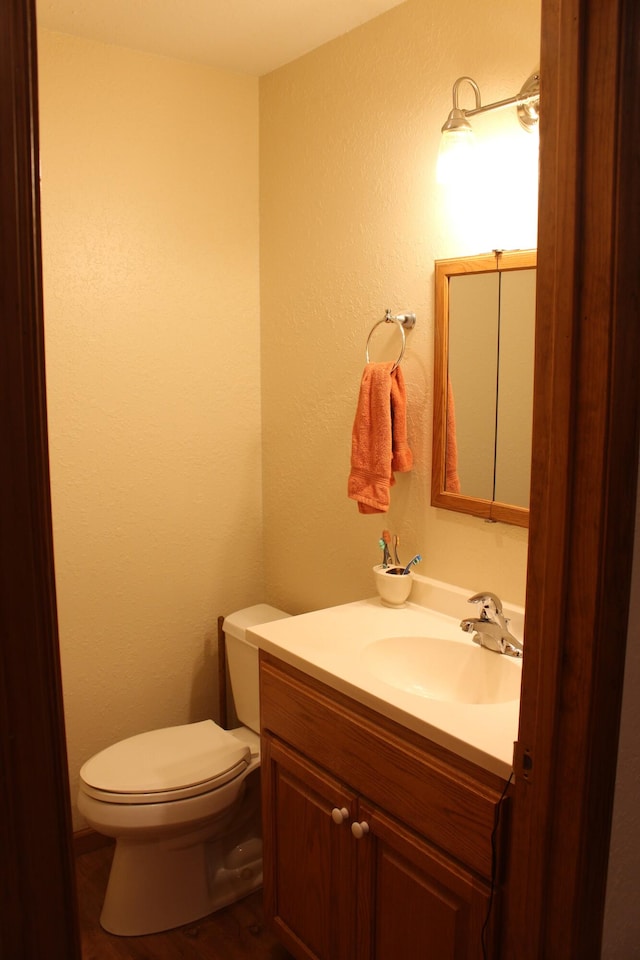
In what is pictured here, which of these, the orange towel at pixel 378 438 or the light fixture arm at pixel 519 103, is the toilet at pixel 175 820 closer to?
the orange towel at pixel 378 438

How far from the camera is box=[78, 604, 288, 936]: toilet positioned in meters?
2.00

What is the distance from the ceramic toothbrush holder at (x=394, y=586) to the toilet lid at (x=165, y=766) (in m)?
0.61

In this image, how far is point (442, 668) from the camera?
71.2 inches

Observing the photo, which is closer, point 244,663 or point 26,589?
point 26,589

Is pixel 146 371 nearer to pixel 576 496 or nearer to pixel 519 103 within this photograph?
pixel 519 103

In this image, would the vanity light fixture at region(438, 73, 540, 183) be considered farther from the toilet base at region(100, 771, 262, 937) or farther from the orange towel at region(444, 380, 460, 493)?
the toilet base at region(100, 771, 262, 937)

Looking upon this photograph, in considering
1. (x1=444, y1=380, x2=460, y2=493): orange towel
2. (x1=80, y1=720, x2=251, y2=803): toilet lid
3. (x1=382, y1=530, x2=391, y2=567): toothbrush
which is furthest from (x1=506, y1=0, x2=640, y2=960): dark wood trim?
(x1=80, y1=720, x2=251, y2=803): toilet lid

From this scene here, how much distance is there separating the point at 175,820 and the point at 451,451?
1.18 metres

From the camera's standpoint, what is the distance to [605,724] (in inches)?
40.5

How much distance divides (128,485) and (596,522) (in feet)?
5.57

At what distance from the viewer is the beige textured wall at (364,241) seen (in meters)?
1.77

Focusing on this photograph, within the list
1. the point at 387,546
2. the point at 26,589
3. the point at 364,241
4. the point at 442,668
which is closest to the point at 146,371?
the point at 364,241

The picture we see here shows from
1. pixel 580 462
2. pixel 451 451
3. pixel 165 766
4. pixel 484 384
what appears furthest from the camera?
pixel 165 766

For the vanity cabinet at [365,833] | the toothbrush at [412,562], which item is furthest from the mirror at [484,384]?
the vanity cabinet at [365,833]
